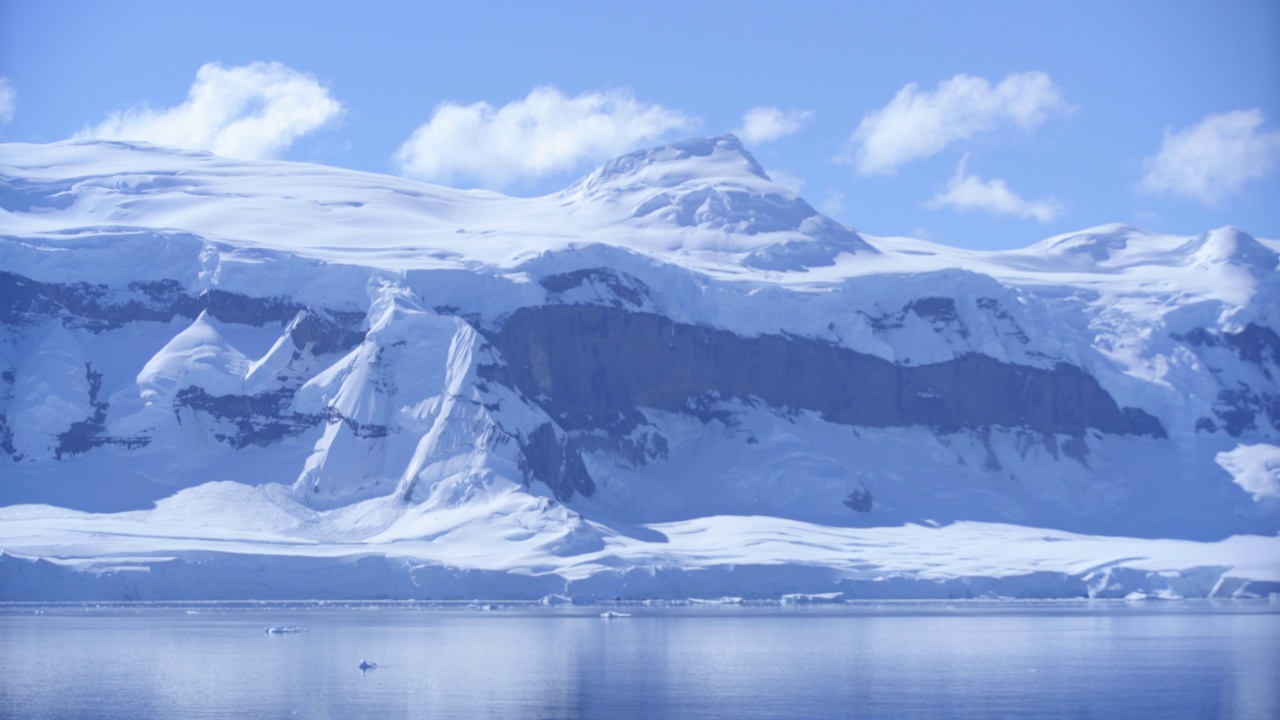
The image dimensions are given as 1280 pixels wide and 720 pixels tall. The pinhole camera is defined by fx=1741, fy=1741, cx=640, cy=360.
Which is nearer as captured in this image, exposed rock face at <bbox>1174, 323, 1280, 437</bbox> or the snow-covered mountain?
the snow-covered mountain

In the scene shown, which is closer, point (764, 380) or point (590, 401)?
point (590, 401)

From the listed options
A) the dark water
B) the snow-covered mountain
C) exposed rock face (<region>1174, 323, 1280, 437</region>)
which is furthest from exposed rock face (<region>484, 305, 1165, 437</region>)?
the dark water

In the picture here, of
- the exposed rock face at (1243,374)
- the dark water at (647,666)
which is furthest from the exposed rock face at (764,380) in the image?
the dark water at (647,666)

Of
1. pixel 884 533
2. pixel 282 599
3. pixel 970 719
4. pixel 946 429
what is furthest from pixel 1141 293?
pixel 970 719

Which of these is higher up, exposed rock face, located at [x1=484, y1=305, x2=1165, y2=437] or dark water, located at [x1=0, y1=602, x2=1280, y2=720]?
exposed rock face, located at [x1=484, y1=305, x2=1165, y2=437]

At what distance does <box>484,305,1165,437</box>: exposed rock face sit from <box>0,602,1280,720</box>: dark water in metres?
49.0

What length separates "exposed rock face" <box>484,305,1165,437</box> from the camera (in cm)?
16200

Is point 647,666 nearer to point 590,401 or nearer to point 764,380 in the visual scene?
point 590,401

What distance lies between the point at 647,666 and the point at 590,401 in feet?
283

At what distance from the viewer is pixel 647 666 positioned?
77.1 meters

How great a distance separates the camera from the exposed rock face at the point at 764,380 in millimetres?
162000

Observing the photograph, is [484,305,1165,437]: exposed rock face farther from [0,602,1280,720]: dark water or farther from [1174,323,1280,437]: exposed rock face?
[0,602,1280,720]: dark water

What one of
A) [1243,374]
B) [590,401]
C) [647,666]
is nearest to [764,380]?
[590,401]

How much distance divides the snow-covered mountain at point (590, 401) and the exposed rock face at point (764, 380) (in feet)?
1.03
